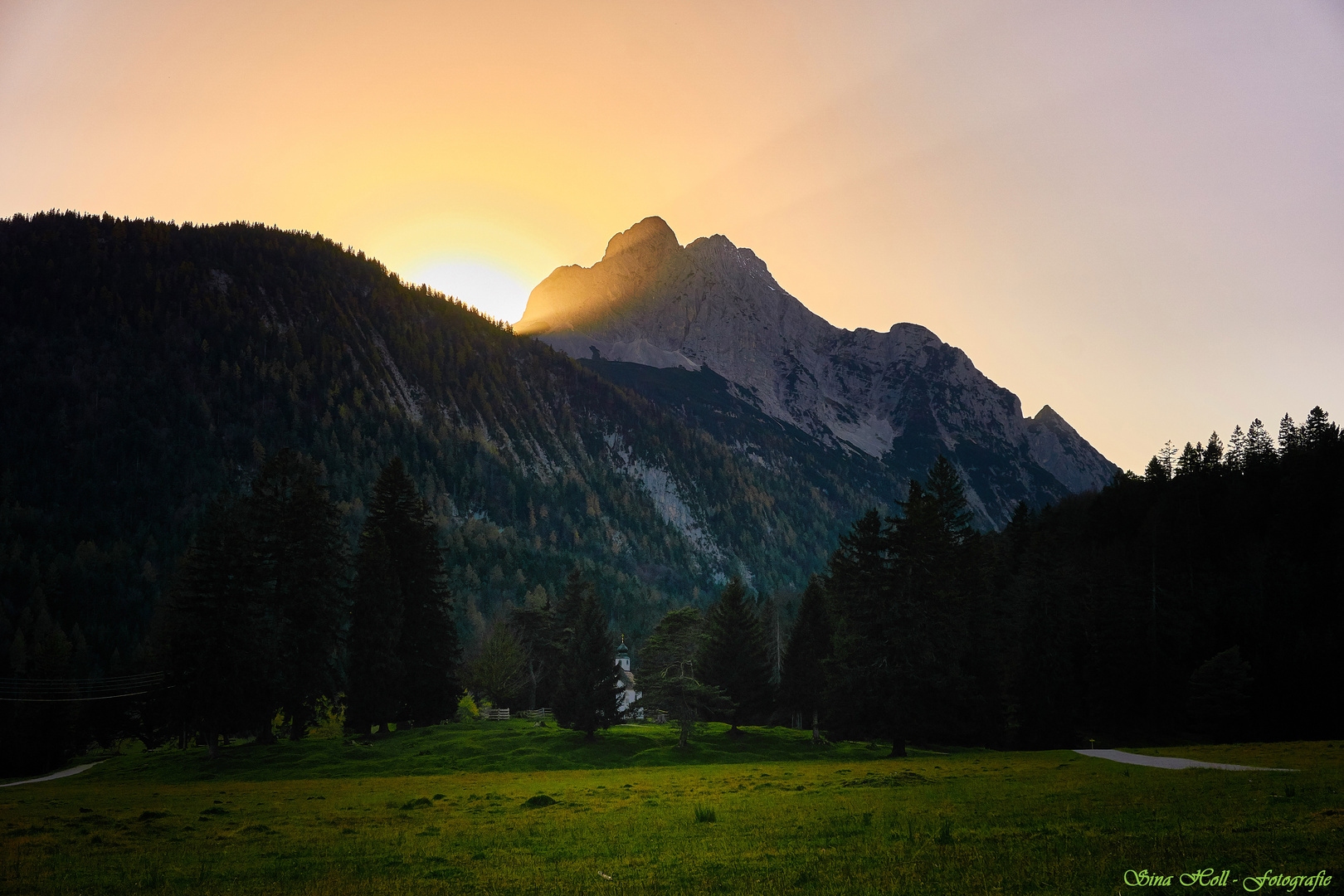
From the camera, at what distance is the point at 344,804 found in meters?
33.1

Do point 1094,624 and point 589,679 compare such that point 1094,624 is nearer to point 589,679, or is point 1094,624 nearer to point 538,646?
point 589,679

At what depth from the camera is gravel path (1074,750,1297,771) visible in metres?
34.1

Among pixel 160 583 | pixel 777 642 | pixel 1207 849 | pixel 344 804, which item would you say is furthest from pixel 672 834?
pixel 160 583

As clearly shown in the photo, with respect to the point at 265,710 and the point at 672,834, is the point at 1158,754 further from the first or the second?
the point at 265,710

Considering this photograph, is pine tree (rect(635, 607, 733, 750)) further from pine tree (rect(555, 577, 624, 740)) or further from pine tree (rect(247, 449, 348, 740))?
pine tree (rect(247, 449, 348, 740))

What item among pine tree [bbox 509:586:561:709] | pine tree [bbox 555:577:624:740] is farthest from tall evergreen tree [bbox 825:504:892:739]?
pine tree [bbox 509:586:561:709]

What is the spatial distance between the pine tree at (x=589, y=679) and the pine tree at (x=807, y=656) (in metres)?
17.5

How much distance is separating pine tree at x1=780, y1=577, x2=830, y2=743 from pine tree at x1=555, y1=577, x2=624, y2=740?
17.5 m

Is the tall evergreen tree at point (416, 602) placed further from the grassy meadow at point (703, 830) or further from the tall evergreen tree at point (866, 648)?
the tall evergreen tree at point (866, 648)

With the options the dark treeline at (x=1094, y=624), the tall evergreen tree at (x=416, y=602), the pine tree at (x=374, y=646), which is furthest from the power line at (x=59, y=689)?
the dark treeline at (x=1094, y=624)

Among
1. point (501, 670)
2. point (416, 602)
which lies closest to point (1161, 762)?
point (416, 602)

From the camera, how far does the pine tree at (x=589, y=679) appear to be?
6581cm

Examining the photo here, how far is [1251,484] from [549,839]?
9723 centimetres

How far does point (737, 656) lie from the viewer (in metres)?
81.9
